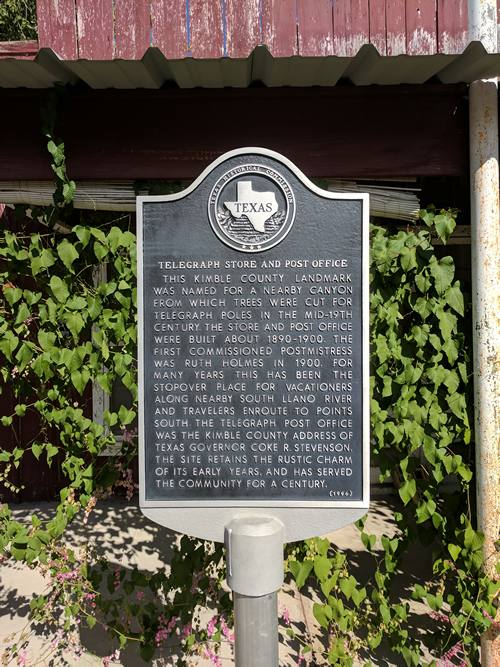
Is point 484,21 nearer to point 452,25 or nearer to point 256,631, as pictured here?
point 452,25

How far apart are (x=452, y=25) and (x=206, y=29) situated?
4.65 feet

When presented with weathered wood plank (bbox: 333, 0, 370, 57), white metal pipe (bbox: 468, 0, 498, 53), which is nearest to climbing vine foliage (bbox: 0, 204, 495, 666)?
white metal pipe (bbox: 468, 0, 498, 53)

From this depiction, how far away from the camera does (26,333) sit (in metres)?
2.72

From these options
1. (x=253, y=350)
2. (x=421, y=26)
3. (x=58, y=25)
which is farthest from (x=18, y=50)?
(x=421, y=26)

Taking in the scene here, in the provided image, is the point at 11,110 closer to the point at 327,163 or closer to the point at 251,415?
the point at 327,163

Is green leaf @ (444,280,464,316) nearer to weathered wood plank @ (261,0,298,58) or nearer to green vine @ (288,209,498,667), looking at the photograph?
green vine @ (288,209,498,667)

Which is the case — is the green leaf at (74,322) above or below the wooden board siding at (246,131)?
below

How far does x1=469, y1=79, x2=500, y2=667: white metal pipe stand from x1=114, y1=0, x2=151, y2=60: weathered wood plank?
1.89m

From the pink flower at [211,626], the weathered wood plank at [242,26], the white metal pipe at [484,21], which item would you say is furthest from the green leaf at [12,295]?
the white metal pipe at [484,21]

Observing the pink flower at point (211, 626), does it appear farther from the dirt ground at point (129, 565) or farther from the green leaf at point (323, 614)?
the green leaf at point (323, 614)

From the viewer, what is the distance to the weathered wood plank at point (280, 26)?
110 inches

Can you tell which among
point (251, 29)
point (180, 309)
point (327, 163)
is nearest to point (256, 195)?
point (180, 309)

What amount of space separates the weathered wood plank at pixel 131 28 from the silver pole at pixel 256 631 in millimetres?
2917

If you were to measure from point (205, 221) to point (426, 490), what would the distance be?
74.7 inches
